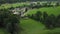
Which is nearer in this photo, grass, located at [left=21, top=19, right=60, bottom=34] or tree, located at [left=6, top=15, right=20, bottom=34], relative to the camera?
tree, located at [left=6, top=15, right=20, bottom=34]

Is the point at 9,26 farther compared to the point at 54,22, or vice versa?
the point at 54,22

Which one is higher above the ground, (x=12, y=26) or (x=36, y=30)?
(x=12, y=26)

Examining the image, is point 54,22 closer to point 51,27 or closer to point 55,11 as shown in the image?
point 51,27

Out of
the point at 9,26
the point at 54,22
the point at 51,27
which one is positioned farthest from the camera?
the point at 54,22

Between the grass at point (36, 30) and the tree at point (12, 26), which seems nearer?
the tree at point (12, 26)

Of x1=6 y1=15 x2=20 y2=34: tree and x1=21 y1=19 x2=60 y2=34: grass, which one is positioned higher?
x1=6 y1=15 x2=20 y2=34: tree

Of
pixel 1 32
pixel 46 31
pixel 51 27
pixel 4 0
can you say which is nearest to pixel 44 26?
pixel 51 27

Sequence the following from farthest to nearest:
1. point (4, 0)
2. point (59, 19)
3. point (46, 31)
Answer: point (4, 0)
point (59, 19)
point (46, 31)

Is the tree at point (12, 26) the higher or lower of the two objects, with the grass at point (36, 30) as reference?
higher

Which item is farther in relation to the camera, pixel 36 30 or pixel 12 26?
pixel 36 30
